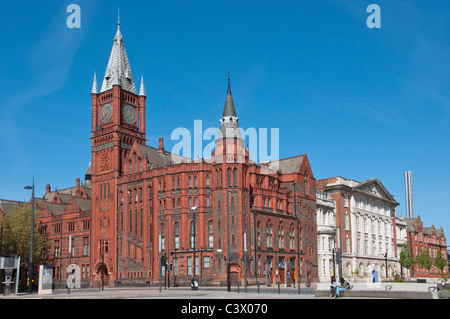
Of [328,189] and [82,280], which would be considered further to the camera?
[328,189]

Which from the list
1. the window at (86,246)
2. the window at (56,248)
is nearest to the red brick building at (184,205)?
the window at (86,246)

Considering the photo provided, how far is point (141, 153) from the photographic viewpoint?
282 feet

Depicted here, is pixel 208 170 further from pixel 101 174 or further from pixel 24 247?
pixel 24 247

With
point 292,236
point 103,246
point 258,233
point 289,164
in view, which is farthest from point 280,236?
point 103,246

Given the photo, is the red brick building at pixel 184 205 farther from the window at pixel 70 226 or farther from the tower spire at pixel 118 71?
the window at pixel 70 226

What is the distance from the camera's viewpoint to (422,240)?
14188cm

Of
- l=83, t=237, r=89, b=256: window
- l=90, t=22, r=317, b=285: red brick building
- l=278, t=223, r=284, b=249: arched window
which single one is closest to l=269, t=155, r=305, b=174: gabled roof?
l=90, t=22, r=317, b=285: red brick building

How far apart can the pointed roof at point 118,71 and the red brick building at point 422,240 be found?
77.8 metres

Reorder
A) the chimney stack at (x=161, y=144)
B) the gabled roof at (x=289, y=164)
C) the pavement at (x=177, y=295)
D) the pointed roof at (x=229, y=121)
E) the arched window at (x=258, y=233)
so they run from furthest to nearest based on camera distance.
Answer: the chimney stack at (x=161, y=144), the gabled roof at (x=289, y=164), the pointed roof at (x=229, y=121), the arched window at (x=258, y=233), the pavement at (x=177, y=295)

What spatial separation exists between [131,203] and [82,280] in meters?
16.8

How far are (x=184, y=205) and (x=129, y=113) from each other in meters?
24.3

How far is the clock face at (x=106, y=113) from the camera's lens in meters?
92.3
